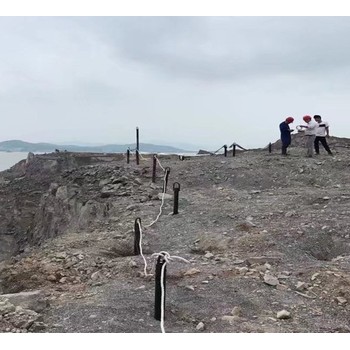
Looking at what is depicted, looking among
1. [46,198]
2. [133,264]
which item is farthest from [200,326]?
[46,198]

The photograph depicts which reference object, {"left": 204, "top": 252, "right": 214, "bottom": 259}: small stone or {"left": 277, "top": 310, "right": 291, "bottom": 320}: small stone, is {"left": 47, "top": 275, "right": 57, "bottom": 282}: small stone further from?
{"left": 277, "top": 310, "right": 291, "bottom": 320}: small stone

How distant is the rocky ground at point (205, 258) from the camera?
176 inches

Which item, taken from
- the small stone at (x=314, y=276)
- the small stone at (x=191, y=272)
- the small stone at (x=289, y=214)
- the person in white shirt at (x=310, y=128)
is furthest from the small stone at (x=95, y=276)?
the person in white shirt at (x=310, y=128)

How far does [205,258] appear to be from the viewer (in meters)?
6.48

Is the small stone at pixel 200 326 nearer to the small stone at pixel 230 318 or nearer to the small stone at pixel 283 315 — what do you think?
the small stone at pixel 230 318

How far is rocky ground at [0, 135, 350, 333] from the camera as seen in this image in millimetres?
4461

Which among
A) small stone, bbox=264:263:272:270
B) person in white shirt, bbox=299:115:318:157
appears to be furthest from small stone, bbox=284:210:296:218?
person in white shirt, bbox=299:115:318:157

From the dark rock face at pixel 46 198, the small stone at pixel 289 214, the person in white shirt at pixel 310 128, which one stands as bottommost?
the dark rock face at pixel 46 198

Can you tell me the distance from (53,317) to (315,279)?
3132mm

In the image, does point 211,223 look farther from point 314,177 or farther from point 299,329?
point 314,177

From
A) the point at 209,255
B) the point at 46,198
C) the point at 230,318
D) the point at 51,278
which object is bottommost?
the point at 46,198

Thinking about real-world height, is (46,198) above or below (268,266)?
below

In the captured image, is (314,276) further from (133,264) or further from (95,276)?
(95,276)

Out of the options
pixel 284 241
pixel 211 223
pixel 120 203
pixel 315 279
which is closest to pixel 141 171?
pixel 120 203
